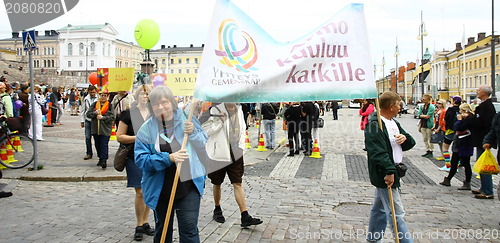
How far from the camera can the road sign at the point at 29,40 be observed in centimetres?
970

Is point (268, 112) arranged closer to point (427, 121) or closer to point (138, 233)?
point (427, 121)

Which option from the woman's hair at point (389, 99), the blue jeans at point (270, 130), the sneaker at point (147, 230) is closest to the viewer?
the woman's hair at point (389, 99)

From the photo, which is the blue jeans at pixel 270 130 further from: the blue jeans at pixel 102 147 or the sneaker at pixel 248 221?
the sneaker at pixel 248 221

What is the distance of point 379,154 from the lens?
418cm

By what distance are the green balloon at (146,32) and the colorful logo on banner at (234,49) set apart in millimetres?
5865

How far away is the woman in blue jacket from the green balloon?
5933mm

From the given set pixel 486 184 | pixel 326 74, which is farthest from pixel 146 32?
pixel 486 184

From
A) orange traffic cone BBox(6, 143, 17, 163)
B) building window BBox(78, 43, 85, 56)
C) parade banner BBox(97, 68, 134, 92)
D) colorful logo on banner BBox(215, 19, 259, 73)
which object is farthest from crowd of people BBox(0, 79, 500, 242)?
building window BBox(78, 43, 85, 56)

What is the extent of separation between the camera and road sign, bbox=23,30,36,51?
9.70m

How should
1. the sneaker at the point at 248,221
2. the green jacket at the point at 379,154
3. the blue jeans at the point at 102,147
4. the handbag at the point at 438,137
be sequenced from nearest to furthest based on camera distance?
1. the green jacket at the point at 379,154
2. the sneaker at the point at 248,221
3. the blue jeans at the point at 102,147
4. the handbag at the point at 438,137

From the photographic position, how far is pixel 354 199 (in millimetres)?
7230

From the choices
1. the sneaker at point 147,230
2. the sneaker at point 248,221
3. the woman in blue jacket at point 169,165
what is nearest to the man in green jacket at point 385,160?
the sneaker at point 248,221

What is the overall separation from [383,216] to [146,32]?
6707 mm

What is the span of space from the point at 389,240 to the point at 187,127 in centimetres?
292
